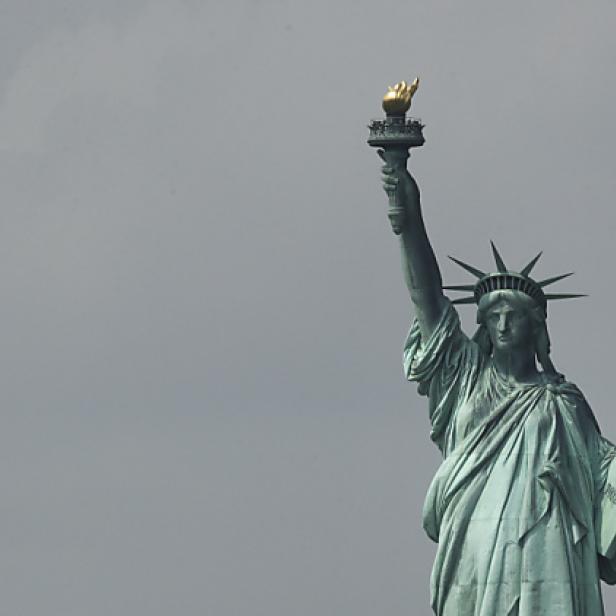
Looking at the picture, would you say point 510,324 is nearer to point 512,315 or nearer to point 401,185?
point 512,315

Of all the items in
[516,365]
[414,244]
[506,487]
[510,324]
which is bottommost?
[506,487]

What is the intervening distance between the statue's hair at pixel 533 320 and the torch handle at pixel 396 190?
1.28m

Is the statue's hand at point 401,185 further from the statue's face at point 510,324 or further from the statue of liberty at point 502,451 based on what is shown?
the statue's face at point 510,324

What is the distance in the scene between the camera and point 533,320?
73.6 metres

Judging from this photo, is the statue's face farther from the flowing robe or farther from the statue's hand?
the statue's hand

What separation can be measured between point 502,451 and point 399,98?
391 cm

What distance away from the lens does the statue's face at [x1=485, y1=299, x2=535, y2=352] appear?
7350 centimetres

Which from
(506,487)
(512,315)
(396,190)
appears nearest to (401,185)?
(396,190)

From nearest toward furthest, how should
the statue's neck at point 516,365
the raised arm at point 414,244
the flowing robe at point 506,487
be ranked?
the flowing robe at point 506,487 < the raised arm at point 414,244 < the statue's neck at point 516,365

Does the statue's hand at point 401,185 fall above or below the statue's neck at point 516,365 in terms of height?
above

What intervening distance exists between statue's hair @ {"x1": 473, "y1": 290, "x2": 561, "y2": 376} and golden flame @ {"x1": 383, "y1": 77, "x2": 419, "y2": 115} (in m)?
2.21

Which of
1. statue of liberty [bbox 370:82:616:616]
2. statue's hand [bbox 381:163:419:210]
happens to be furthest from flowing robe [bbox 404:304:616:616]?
statue's hand [bbox 381:163:419:210]

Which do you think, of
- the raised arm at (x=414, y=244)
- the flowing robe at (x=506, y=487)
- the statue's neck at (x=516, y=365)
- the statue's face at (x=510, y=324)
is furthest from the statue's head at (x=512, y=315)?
the raised arm at (x=414, y=244)

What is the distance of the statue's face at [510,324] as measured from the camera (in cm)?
7350
